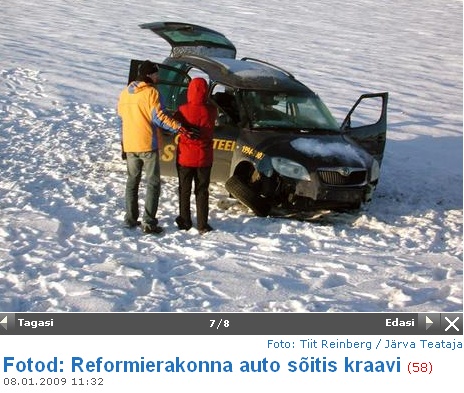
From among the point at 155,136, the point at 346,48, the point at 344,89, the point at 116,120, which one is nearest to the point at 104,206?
the point at 155,136

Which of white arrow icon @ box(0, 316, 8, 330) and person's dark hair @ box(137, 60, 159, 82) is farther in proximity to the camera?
person's dark hair @ box(137, 60, 159, 82)

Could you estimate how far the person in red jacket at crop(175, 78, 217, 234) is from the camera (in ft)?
25.1

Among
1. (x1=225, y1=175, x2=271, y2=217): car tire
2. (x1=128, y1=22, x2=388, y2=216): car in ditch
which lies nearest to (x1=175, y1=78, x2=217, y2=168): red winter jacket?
(x1=225, y1=175, x2=271, y2=217): car tire

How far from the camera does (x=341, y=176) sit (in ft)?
26.7

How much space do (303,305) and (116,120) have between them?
818cm

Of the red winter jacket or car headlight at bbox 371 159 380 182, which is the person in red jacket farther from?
car headlight at bbox 371 159 380 182

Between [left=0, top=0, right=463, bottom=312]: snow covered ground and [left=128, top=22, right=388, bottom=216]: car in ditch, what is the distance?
36 centimetres

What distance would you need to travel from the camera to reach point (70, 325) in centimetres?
509

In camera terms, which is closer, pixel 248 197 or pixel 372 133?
pixel 248 197

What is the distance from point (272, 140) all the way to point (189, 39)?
2763 millimetres

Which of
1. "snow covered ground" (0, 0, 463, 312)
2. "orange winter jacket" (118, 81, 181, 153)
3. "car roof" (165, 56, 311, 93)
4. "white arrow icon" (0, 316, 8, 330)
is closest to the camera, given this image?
"white arrow icon" (0, 316, 8, 330)

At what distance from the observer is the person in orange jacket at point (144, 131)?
7539 mm

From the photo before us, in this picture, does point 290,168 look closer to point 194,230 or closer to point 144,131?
point 194,230

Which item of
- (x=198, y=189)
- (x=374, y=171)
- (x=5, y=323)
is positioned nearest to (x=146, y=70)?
(x=198, y=189)
